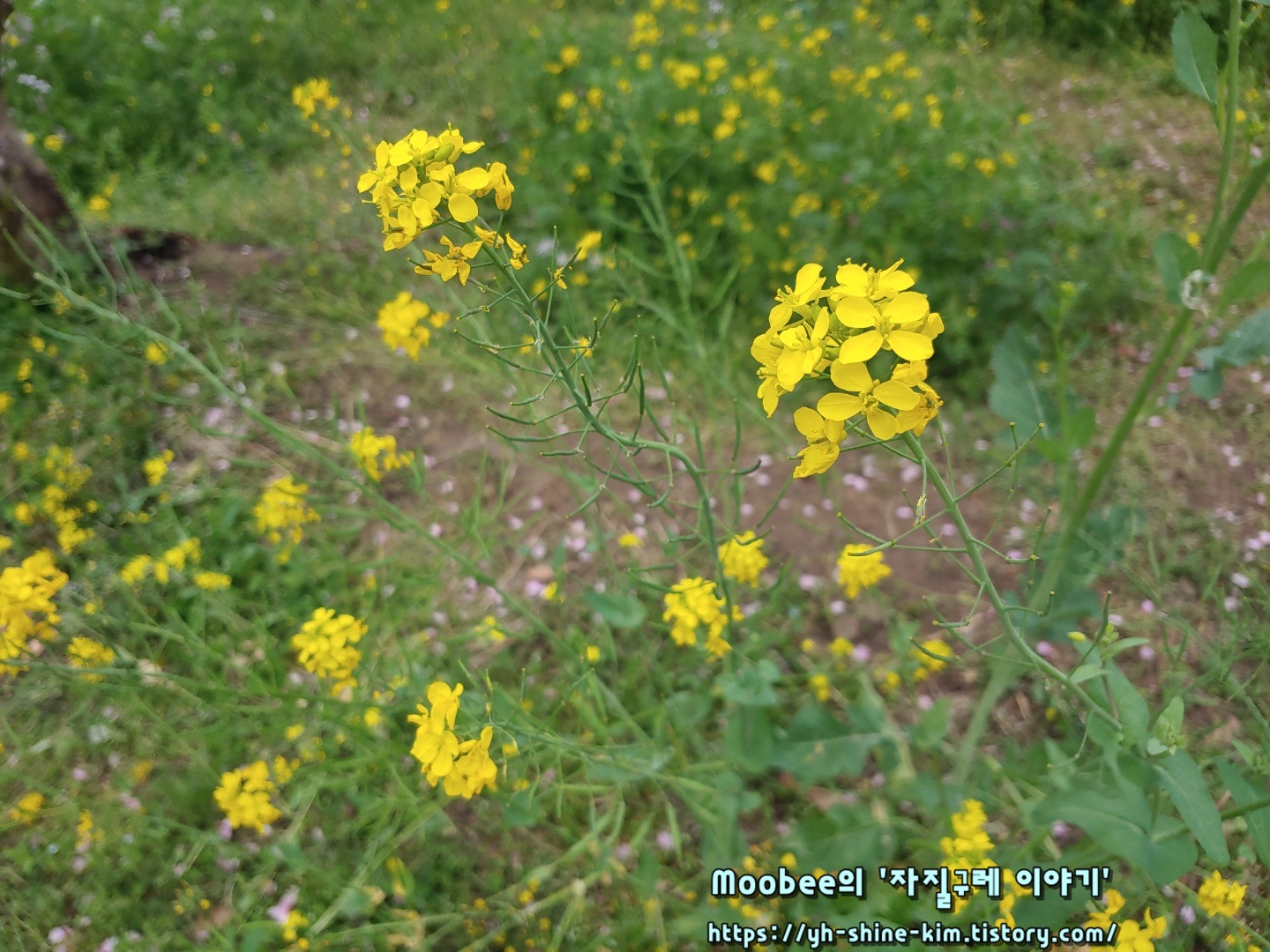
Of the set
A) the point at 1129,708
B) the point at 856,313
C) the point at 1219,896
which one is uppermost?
the point at 856,313

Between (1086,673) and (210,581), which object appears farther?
(210,581)

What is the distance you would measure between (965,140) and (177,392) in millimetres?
3307

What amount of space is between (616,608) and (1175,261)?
4.01 feet

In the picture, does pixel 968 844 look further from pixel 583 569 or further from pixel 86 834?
pixel 86 834

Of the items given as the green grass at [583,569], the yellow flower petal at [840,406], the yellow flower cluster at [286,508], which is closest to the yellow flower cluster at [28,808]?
the green grass at [583,569]

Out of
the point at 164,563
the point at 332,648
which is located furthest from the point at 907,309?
the point at 164,563

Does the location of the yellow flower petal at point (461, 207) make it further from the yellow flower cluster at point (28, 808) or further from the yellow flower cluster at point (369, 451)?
the yellow flower cluster at point (28, 808)

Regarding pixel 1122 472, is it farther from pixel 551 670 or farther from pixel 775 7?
pixel 775 7

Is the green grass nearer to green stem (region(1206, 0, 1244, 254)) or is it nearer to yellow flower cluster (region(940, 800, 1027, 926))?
yellow flower cluster (region(940, 800, 1027, 926))

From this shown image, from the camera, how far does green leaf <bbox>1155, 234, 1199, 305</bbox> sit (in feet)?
3.92

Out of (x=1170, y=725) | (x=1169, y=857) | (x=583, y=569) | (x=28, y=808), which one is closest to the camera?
(x=1170, y=725)

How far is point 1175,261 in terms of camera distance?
4.00 feet

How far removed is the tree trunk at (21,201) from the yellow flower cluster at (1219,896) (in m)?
3.88

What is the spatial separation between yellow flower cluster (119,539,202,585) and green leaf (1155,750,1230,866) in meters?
2.24
